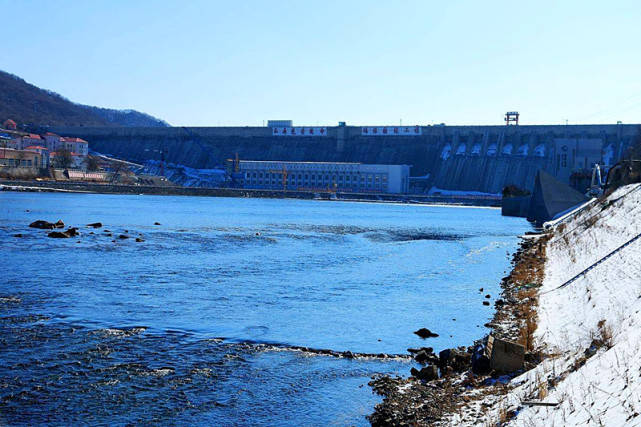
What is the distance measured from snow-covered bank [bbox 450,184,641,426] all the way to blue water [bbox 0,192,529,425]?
2.29 metres

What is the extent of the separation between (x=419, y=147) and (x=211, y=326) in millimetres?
158358

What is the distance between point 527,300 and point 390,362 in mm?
7803

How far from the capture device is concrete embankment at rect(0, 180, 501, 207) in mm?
138587

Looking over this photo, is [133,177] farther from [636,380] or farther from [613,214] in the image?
[636,380]

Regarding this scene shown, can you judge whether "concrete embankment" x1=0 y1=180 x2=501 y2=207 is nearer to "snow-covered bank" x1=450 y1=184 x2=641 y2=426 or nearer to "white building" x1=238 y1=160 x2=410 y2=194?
"white building" x1=238 y1=160 x2=410 y2=194

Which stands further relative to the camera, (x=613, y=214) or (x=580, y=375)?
(x=613, y=214)

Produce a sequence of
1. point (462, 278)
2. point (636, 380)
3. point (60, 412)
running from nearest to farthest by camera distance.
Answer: point (636, 380), point (60, 412), point (462, 278)

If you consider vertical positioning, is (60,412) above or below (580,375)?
below

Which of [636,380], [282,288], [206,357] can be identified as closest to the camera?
[636,380]

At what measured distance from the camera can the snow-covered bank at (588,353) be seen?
7660mm

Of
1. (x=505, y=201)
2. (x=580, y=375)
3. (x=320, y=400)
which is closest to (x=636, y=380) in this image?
(x=580, y=375)

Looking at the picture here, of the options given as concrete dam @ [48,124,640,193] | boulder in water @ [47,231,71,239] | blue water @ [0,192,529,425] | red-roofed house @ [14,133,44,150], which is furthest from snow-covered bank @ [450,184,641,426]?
red-roofed house @ [14,133,44,150]

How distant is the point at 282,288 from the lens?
963 inches

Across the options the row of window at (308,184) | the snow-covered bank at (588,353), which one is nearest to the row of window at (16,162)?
the row of window at (308,184)
